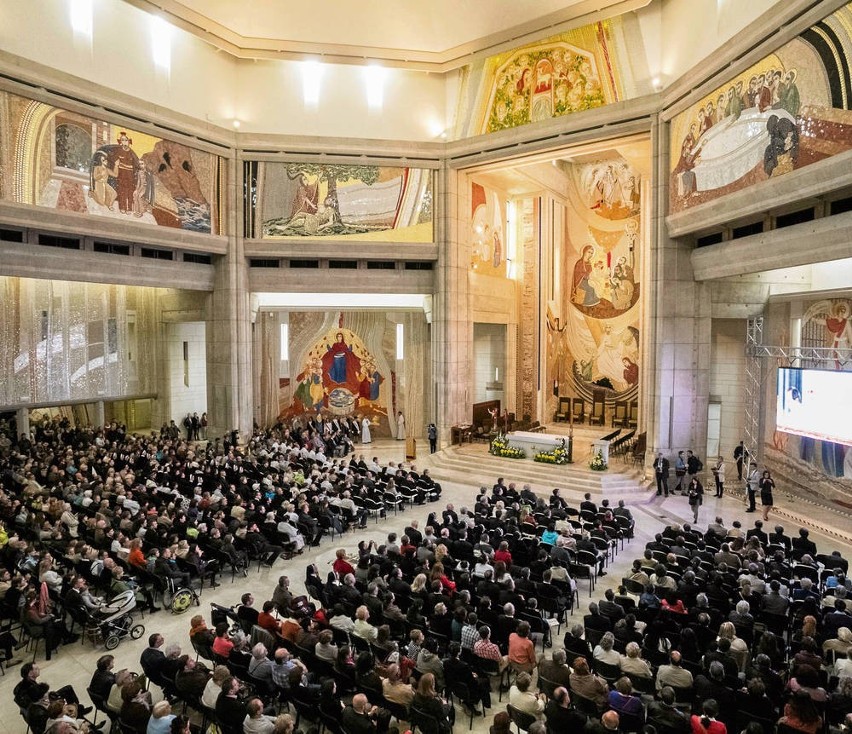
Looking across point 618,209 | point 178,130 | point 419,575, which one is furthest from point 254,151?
point 419,575

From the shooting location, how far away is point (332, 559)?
11.9 metres

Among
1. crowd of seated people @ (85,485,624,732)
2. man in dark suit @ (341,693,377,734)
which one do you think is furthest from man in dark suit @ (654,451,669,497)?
man in dark suit @ (341,693,377,734)

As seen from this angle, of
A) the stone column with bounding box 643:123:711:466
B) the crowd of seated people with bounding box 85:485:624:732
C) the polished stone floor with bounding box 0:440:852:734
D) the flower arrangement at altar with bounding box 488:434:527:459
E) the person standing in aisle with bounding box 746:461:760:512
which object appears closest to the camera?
the crowd of seated people with bounding box 85:485:624:732

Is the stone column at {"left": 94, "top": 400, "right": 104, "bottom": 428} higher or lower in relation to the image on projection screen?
lower

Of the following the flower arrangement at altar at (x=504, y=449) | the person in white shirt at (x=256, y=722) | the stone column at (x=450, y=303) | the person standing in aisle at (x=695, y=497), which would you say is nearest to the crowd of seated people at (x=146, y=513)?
the flower arrangement at altar at (x=504, y=449)

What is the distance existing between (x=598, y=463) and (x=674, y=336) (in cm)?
442

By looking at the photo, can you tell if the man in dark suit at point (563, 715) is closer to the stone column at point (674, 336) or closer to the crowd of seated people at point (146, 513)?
the crowd of seated people at point (146, 513)

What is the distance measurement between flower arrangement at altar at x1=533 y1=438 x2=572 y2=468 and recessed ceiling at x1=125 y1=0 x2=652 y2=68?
13.3 meters

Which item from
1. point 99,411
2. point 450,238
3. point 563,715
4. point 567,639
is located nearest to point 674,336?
point 450,238

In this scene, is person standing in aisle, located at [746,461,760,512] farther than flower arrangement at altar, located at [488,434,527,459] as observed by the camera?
No

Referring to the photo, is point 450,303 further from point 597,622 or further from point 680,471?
point 597,622

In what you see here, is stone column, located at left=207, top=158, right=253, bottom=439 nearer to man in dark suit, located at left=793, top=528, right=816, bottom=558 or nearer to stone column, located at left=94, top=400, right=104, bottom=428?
stone column, located at left=94, top=400, right=104, bottom=428

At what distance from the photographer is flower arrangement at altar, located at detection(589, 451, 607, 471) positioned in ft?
57.8

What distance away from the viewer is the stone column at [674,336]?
1739cm
